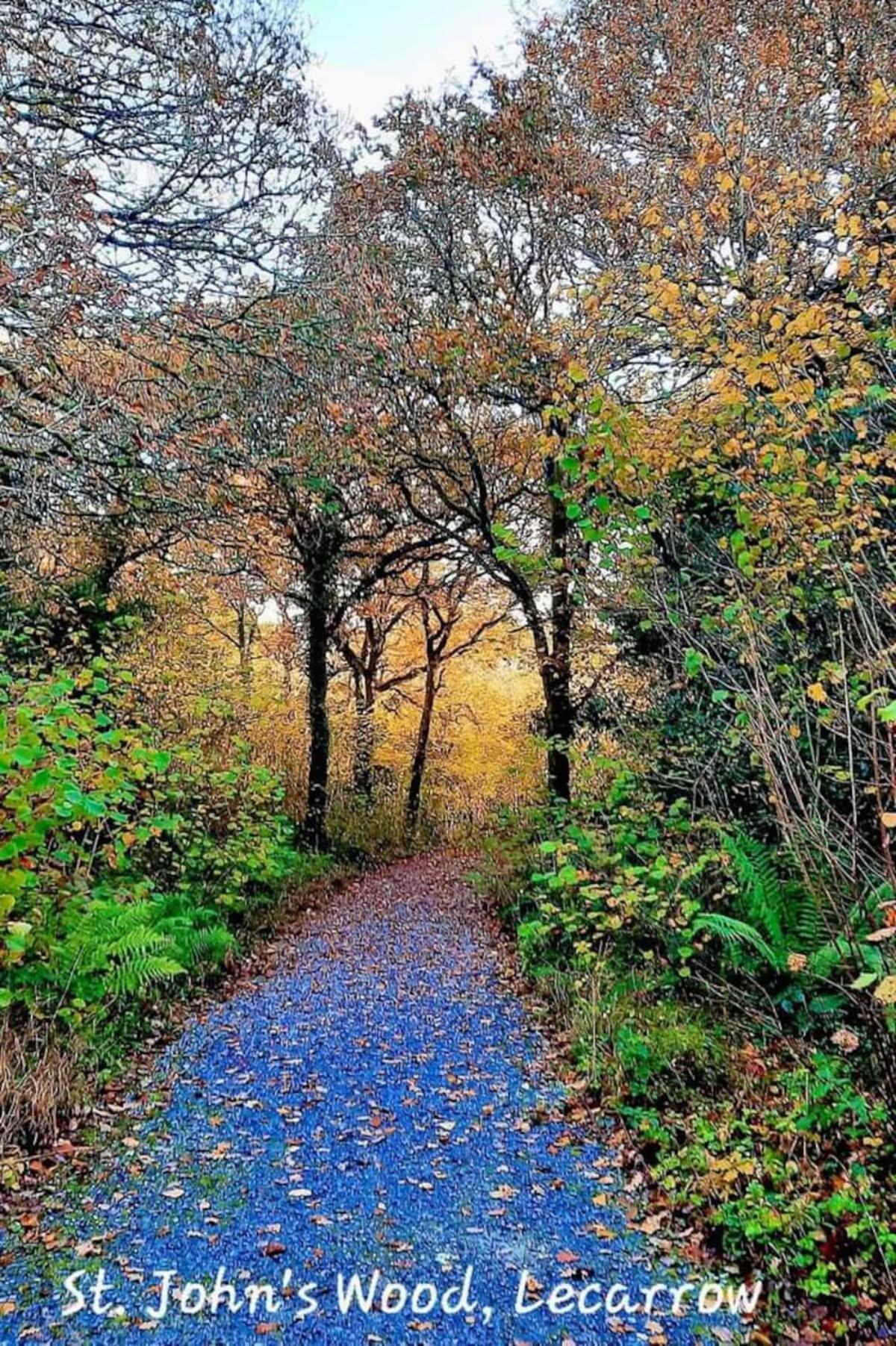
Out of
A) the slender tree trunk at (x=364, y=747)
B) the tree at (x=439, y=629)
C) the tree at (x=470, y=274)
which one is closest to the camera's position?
the tree at (x=470, y=274)

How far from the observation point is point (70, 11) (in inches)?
196

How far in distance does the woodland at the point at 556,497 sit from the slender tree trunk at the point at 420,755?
5.26 m

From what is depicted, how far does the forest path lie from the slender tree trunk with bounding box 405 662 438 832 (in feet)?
32.9

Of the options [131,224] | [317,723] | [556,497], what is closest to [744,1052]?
[556,497]

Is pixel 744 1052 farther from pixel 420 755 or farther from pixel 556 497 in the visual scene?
pixel 420 755

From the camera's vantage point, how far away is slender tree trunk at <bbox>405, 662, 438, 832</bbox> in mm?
15852

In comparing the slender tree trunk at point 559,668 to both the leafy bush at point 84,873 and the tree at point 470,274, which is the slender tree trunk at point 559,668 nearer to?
the tree at point 470,274

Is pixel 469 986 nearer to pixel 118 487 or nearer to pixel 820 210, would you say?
pixel 118 487

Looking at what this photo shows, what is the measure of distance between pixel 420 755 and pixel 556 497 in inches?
373

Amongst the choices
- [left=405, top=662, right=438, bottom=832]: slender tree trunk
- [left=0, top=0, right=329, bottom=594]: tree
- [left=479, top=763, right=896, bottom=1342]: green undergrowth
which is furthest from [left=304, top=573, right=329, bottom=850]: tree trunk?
[left=479, top=763, right=896, bottom=1342]: green undergrowth

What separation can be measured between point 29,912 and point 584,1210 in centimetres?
309

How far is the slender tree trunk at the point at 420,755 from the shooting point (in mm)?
15852

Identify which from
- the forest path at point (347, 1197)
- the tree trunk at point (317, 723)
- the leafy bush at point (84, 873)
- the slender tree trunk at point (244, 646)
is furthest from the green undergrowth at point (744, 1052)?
the tree trunk at point (317, 723)

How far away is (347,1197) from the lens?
3385mm
